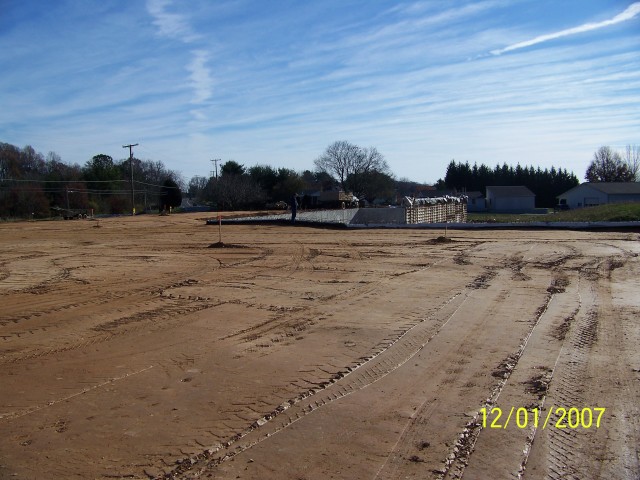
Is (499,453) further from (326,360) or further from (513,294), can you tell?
(513,294)

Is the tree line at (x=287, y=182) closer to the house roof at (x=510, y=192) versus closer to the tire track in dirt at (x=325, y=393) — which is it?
the house roof at (x=510, y=192)

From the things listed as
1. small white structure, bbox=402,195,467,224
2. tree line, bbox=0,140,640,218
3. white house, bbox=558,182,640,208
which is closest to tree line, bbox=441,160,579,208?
tree line, bbox=0,140,640,218

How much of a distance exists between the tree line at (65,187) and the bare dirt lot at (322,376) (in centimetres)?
5294

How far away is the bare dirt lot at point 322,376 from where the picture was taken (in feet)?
13.9

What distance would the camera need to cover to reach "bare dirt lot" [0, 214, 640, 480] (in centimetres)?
424

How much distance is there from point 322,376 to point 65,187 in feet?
217

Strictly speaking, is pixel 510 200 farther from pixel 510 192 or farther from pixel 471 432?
pixel 471 432

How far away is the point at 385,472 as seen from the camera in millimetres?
4008

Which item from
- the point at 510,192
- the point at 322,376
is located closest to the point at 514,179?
the point at 510,192

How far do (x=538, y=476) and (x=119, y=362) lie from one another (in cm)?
484

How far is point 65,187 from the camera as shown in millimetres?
64438

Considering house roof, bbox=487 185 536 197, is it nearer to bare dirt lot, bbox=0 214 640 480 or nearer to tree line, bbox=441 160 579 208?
tree line, bbox=441 160 579 208

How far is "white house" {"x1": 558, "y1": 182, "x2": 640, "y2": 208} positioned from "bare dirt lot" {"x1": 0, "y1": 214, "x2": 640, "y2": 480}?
210 ft

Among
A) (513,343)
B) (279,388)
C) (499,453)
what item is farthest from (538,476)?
(513,343)
